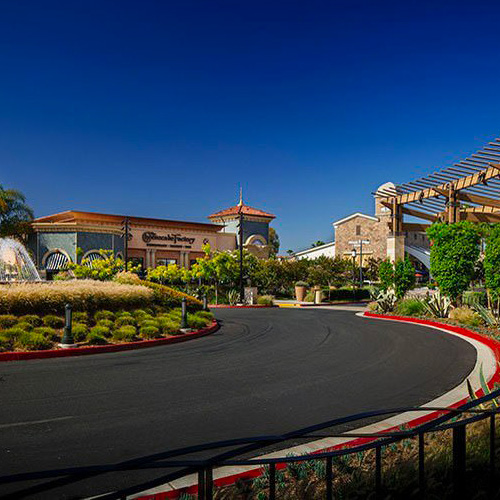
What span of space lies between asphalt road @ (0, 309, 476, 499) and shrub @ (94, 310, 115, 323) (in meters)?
2.90

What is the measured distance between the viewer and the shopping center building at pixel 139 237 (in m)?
42.4

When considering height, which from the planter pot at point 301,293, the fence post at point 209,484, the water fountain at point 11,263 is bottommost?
the planter pot at point 301,293

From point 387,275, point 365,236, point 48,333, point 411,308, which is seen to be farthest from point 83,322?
point 365,236

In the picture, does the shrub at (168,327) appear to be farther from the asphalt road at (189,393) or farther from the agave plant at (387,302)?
the agave plant at (387,302)

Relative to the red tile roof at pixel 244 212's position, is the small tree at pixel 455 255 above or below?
below

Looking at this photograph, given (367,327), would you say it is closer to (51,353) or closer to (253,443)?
(51,353)

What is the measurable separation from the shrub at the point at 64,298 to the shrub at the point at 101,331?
6.78ft

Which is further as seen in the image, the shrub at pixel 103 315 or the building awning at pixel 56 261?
the building awning at pixel 56 261

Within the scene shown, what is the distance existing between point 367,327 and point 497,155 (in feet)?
34.4

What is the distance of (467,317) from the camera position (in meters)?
17.0

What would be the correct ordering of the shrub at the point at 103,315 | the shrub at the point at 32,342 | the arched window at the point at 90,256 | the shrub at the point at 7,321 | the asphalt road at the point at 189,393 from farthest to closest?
the arched window at the point at 90,256 < the shrub at the point at 103,315 < the shrub at the point at 7,321 < the shrub at the point at 32,342 < the asphalt road at the point at 189,393

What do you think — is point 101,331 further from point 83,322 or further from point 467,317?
point 467,317

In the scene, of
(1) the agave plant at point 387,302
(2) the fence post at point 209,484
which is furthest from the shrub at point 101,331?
(1) the agave plant at point 387,302

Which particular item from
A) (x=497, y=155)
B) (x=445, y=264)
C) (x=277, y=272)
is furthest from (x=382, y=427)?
(x=277, y=272)
